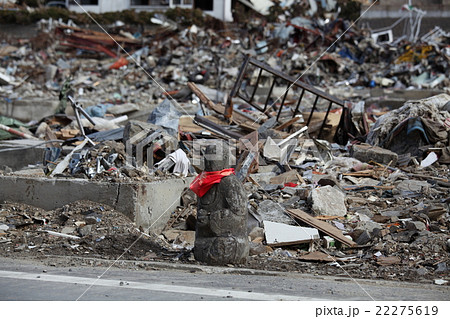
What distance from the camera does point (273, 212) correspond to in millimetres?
8055

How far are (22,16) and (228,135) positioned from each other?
20.5 meters

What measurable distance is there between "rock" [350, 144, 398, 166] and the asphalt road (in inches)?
216

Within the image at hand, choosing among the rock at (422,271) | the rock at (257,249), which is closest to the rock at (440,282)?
the rock at (422,271)

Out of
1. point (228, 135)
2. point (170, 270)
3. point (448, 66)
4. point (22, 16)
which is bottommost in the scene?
point (170, 270)

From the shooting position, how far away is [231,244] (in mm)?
5871

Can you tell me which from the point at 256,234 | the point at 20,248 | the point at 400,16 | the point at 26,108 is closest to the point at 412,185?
the point at 256,234

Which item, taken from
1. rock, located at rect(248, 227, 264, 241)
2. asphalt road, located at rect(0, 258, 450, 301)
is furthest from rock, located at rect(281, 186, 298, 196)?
asphalt road, located at rect(0, 258, 450, 301)

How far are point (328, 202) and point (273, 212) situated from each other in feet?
2.73

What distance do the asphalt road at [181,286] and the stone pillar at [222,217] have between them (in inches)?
8.8

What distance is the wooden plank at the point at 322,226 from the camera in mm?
7220

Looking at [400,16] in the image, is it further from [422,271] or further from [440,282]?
[440,282]

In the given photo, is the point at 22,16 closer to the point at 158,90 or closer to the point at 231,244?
the point at 158,90

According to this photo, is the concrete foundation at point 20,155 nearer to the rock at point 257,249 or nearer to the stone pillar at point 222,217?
the rock at point 257,249

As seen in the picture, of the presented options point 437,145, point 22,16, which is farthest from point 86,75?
point 437,145
